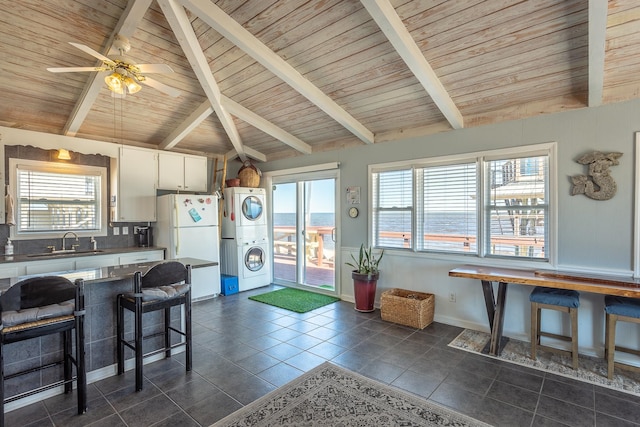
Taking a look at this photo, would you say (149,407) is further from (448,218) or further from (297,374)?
(448,218)

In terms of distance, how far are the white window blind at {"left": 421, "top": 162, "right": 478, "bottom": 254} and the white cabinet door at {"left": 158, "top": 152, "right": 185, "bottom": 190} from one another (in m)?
3.80

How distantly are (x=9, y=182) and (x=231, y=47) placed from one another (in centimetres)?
328

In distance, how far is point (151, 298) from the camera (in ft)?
8.58

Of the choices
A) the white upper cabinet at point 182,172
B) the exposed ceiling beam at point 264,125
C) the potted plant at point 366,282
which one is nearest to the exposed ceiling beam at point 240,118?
the exposed ceiling beam at point 264,125

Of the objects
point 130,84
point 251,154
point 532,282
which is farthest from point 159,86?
point 532,282

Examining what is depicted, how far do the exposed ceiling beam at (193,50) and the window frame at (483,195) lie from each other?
2.24 m

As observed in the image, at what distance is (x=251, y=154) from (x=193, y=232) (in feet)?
5.83

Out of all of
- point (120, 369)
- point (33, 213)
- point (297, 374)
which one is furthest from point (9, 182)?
point (297, 374)

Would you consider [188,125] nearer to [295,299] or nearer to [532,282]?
[295,299]

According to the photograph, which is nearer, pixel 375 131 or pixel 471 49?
pixel 471 49

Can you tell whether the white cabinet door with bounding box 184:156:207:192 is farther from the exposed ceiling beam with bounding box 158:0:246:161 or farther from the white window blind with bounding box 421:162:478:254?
the white window blind with bounding box 421:162:478:254

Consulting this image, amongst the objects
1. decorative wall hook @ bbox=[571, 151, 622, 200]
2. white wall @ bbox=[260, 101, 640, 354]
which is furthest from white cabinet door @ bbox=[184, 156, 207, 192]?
decorative wall hook @ bbox=[571, 151, 622, 200]

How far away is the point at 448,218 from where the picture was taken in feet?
13.3

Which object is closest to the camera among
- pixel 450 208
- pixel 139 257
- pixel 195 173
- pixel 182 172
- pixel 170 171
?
pixel 450 208
